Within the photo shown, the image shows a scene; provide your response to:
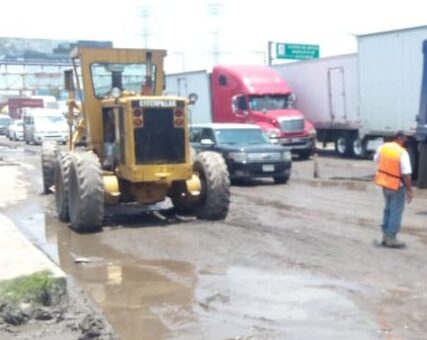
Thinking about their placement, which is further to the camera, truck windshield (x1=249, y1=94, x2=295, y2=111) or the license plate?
truck windshield (x1=249, y1=94, x2=295, y2=111)

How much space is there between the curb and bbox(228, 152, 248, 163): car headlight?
9.39 m

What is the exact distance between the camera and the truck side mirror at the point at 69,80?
15223 mm

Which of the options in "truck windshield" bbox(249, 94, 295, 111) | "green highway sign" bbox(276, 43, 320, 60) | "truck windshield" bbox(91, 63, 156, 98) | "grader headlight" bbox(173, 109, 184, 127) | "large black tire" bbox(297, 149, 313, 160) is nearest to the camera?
"grader headlight" bbox(173, 109, 184, 127)

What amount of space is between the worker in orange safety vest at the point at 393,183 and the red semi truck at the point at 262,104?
57.1 feet

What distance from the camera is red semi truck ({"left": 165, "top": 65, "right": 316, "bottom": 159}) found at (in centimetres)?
2948

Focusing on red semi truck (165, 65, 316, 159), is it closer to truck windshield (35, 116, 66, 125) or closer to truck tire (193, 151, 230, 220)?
truck tire (193, 151, 230, 220)

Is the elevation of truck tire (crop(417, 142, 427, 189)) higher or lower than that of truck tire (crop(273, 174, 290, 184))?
higher

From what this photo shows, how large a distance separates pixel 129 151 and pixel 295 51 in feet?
147

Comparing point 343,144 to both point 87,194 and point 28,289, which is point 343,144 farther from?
point 28,289

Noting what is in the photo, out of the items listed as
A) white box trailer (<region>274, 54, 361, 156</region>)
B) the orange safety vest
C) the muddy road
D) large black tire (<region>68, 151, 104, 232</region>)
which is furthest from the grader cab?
white box trailer (<region>274, 54, 361, 156</region>)

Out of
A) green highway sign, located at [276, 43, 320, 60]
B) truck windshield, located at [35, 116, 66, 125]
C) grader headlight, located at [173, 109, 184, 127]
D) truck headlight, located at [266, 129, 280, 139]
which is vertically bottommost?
truck headlight, located at [266, 129, 280, 139]

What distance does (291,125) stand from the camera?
29391 millimetres

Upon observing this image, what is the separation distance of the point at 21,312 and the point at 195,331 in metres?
1.59

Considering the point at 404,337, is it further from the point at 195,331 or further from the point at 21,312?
the point at 21,312
